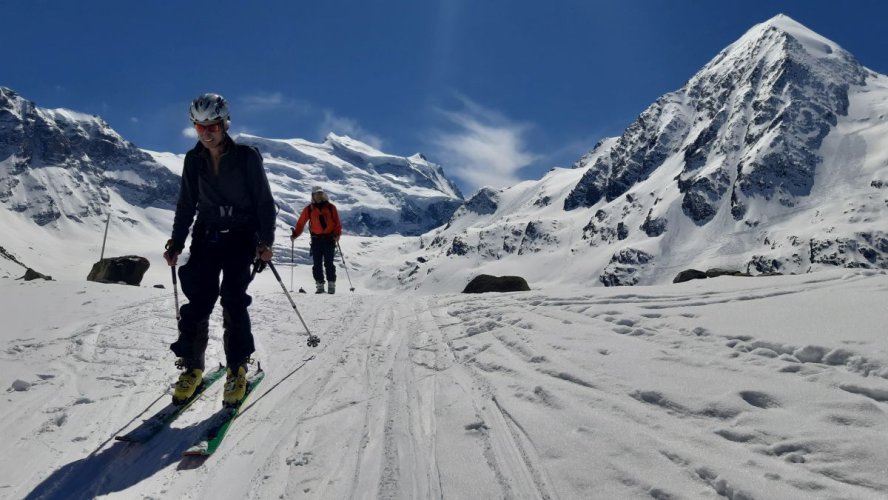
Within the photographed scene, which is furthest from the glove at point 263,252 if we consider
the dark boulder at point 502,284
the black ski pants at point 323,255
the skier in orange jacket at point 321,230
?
the dark boulder at point 502,284

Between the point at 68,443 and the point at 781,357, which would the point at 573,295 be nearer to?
the point at 781,357

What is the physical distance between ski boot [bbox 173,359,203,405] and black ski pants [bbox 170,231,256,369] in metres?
0.06

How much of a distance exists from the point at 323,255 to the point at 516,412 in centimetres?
1593

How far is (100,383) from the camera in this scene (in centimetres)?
651

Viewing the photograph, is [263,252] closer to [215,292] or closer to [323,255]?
[215,292]

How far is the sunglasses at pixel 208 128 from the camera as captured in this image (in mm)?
6129

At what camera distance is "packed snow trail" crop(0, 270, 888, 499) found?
391 centimetres

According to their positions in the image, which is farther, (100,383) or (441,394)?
(100,383)

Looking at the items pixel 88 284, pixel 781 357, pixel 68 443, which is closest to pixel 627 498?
pixel 781 357

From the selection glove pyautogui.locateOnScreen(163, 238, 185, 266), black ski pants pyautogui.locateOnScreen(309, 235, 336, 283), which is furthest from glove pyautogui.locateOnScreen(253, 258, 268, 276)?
black ski pants pyautogui.locateOnScreen(309, 235, 336, 283)

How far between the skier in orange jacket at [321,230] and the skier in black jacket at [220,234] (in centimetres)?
1274

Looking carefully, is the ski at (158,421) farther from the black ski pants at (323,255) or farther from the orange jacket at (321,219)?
the black ski pants at (323,255)

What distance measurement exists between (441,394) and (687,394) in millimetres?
2491

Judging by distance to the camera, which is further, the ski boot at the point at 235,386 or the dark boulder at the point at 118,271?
the dark boulder at the point at 118,271
